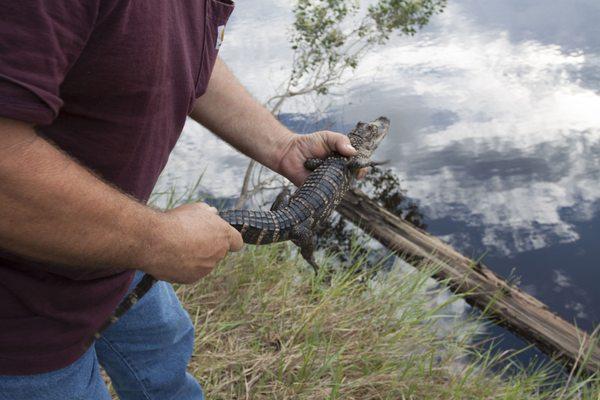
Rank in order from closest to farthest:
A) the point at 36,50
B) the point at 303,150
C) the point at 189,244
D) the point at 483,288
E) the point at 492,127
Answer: the point at 36,50 < the point at 189,244 < the point at 303,150 < the point at 483,288 < the point at 492,127

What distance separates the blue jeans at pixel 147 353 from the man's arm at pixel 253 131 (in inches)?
25.3

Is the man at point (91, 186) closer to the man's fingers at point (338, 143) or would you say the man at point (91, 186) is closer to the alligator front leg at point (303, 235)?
the man's fingers at point (338, 143)

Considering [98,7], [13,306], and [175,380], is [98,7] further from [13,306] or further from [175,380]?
[175,380]

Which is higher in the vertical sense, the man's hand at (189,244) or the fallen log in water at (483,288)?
the man's hand at (189,244)

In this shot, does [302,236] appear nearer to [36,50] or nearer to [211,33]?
[211,33]

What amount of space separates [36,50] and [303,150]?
1.55 m

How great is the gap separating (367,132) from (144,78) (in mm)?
3167

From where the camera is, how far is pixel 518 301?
481 cm

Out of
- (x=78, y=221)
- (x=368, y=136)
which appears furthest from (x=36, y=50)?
(x=368, y=136)

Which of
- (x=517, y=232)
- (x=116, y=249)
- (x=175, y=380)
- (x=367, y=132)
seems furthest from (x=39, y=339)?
(x=517, y=232)

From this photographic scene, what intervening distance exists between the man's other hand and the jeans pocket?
0.71 m

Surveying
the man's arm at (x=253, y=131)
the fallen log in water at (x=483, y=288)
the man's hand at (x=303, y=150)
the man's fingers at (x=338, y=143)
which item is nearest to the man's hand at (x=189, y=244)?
the man's arm at (x=253, y=131)

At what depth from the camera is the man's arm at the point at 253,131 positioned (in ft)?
7.59

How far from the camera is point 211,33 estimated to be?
181cm
